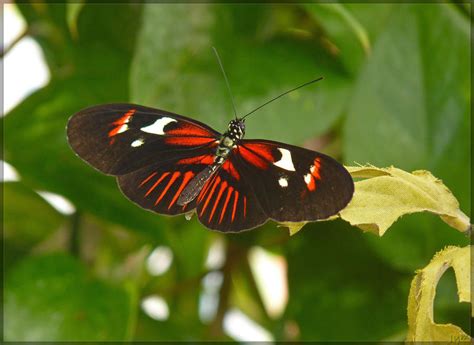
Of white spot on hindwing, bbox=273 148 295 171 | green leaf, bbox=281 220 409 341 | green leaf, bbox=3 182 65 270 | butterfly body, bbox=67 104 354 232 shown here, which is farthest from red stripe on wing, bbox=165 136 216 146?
green leaf, bbox=3 182 65 270

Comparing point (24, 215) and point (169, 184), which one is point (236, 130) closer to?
point (169, 184)

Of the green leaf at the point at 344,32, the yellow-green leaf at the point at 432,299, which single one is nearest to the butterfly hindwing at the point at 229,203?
the yellow-green leaf at the point at 432,299

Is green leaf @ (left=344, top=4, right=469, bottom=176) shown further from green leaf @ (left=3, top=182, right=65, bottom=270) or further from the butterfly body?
green leaf @ (left=3, top=182, right=65, bottom=270)

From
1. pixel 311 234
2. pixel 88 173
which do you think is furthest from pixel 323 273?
pixel 88 173

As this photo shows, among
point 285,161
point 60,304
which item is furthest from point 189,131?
point 60,304

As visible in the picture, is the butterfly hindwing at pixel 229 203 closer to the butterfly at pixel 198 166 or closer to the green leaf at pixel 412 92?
the butterfly at pixel 198 166

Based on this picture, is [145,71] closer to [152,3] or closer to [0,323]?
[152,3]
